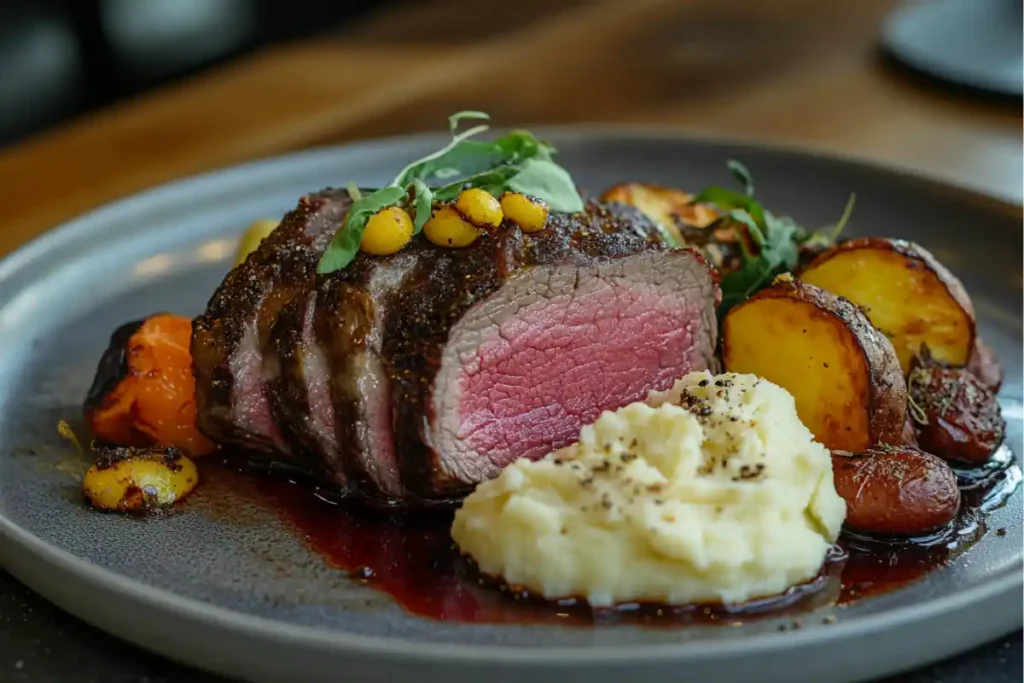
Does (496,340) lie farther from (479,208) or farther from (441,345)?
(479,208)

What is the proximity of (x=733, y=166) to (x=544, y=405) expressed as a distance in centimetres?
127

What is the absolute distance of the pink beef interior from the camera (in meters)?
2.78

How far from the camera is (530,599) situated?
7.73ft

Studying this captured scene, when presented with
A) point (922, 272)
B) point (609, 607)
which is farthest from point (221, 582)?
point (922, 272)

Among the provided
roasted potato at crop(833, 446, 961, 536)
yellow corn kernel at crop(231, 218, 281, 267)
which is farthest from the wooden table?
roasted potato at crop(833, 446, 961, 536)

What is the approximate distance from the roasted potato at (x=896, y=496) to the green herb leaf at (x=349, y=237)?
1.19 meters

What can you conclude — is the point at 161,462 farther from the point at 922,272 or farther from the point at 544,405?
the point at 922,272

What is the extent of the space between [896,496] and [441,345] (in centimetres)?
103

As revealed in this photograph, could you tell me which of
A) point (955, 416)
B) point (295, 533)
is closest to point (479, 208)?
point (295, 533)

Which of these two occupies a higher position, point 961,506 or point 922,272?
point 922,272

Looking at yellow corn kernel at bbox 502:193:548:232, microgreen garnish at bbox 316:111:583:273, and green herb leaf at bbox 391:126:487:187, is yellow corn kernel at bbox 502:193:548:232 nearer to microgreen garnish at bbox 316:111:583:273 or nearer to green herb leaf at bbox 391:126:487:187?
microgreen garnish at bbox 316:111:583:273

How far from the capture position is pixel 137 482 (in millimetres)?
2764

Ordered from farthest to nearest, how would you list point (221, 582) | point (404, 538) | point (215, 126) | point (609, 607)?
point (215, 126) < point (404, 538) < point (221, 582) < point (609, 607)

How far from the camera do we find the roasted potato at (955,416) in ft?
9.51
